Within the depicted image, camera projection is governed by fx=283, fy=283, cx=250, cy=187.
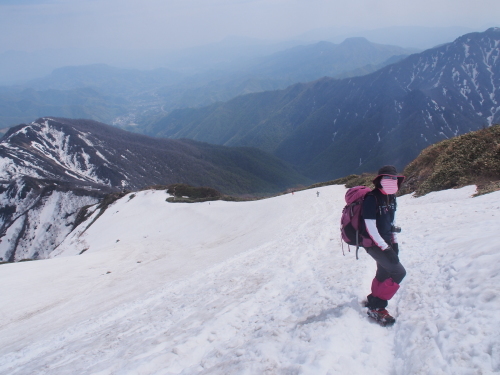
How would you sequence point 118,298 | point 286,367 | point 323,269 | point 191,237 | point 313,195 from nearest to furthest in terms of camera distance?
1. point 286,367
2. point 323,269
3. point 118,298
4. point 191,237
5. point 313,195

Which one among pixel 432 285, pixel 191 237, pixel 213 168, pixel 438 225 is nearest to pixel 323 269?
pixel 432 285

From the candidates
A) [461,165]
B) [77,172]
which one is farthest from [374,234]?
[77,172]

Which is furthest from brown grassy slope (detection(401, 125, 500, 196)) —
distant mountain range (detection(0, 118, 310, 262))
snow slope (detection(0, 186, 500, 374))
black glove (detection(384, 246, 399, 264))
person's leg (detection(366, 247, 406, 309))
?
distant mountain range (detection(0, 118, 310, 262))

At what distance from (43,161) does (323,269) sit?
142534 mm

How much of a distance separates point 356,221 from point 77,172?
152m

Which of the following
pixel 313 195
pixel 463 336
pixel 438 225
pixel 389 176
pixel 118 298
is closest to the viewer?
pixel 463 336

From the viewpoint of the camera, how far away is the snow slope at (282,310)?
437 cm

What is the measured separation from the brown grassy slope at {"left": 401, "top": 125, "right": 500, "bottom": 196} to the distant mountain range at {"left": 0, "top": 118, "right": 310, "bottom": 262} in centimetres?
7073

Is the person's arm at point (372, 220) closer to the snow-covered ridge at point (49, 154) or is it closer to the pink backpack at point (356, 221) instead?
the pink backpack at point (356, 221)

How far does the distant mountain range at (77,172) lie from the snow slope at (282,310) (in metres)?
62.3

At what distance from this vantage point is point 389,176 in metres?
4.86

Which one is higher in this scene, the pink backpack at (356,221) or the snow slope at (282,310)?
the pink backpack at (356,221)

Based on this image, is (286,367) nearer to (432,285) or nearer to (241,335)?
(241,335)

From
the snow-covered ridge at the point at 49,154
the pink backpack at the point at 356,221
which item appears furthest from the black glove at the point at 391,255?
the snow-covered ridge at the point at 49,154
